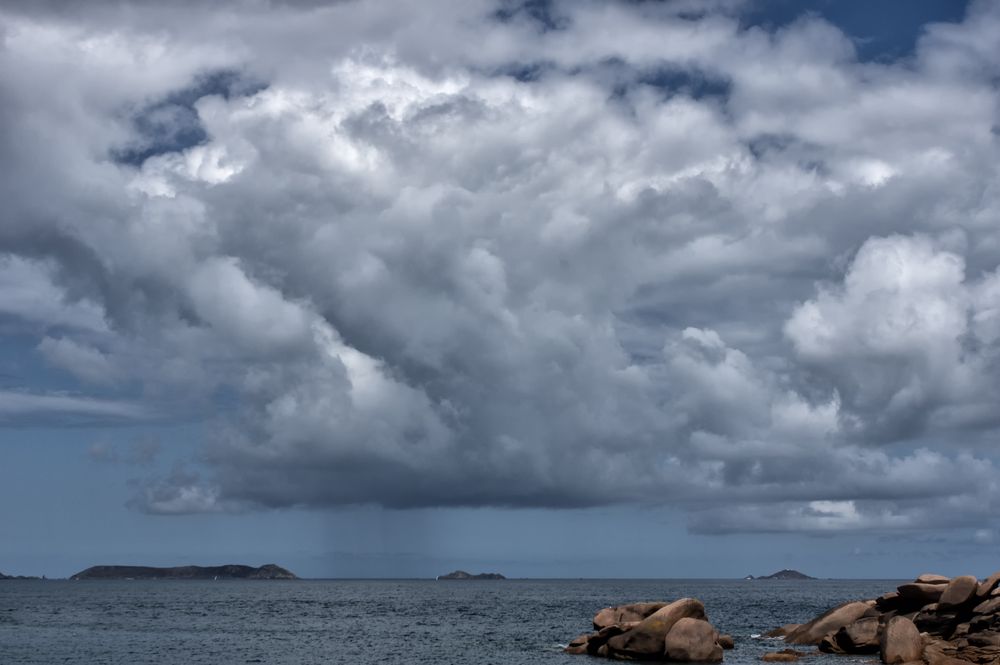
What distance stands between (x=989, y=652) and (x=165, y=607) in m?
123

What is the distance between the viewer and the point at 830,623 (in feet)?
250

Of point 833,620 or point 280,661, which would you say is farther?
point 833,620

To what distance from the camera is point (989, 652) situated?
5719cm

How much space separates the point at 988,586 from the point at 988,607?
2.66m

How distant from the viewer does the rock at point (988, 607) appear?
62.7 m

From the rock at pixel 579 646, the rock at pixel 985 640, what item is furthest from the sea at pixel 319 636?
the rock at pixel 985 640

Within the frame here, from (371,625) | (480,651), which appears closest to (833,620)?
(480,651)

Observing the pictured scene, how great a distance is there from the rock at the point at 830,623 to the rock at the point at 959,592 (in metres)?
9.24

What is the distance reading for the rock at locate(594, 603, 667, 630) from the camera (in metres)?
73.1

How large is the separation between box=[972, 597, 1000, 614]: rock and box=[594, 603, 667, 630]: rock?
2000 centimetres

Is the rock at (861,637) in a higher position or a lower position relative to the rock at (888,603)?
lower

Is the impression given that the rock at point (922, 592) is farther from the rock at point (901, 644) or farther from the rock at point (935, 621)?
the rock at point (901, 644)

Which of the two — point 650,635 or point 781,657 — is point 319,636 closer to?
point 650,635

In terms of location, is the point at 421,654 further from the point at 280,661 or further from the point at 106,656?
the point at 106,656
